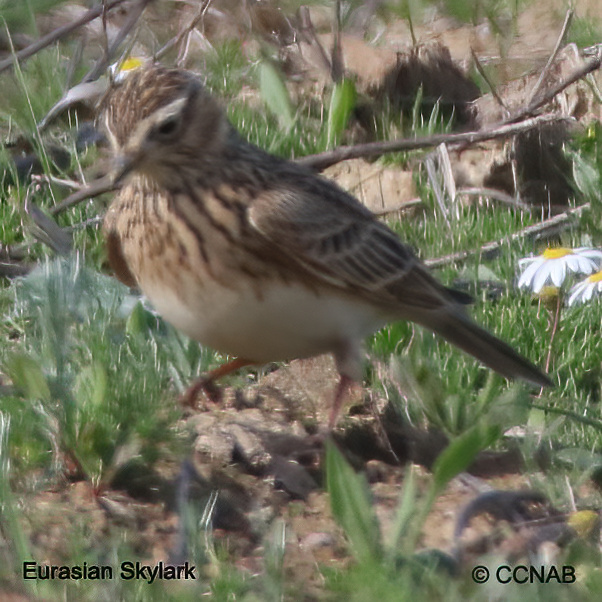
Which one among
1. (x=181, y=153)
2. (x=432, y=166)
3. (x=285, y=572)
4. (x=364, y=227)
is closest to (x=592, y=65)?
(x=432, y=166)

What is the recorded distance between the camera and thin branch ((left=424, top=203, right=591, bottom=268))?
5535mm

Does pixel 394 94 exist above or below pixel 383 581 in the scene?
above

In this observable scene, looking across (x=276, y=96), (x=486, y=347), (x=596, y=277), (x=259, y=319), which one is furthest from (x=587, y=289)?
(x=276, y=96)

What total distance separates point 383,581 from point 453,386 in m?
1.57

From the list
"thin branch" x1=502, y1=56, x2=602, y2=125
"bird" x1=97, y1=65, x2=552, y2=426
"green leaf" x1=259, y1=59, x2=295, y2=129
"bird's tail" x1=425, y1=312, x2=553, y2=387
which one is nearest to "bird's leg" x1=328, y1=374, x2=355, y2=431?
"bird" x1=97, y1=65, x2=552, y2=426

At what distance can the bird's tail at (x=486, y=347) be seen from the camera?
448 centimetres

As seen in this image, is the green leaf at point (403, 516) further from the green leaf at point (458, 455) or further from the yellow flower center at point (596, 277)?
the yellow flower center at point (596, 277)

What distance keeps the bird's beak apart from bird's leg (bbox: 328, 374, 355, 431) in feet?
3.32

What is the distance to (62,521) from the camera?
377 cm

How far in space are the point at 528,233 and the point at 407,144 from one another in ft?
2.70

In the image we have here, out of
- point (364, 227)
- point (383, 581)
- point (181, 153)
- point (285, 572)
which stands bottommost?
point (285, 572)

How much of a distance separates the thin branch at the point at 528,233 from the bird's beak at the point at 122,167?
2.02 metres

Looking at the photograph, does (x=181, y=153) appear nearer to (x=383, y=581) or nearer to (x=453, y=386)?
(x=453, y=386)

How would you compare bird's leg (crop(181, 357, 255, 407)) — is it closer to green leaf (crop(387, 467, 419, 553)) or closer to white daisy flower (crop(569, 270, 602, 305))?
green leaf (crop(387, 467, 419, 553))
